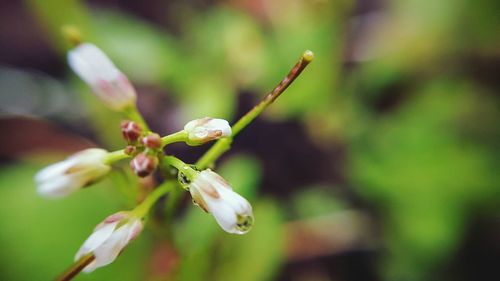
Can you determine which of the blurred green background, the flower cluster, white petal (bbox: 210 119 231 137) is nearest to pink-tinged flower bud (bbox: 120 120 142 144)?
the flower cluster

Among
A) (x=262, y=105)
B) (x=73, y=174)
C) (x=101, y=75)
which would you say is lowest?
(x=262, y=105)

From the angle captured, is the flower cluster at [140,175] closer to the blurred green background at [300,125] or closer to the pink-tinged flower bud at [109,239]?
the pink-tinged flower bud at [109,239]

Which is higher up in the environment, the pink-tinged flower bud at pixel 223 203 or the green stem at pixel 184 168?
the green stem at pixel 184 168

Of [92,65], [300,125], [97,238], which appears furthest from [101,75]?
[300,125]

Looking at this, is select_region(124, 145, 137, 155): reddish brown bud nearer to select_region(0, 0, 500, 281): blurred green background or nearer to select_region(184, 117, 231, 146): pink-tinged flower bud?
select_region(184, 117, 231, 146): pink-tinged flower bud

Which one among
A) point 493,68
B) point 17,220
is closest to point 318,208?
point 493,68

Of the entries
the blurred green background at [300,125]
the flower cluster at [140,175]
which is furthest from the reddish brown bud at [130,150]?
the blurred green background at [300,125]

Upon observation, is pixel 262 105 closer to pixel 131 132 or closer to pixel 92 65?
pixel 131 132
